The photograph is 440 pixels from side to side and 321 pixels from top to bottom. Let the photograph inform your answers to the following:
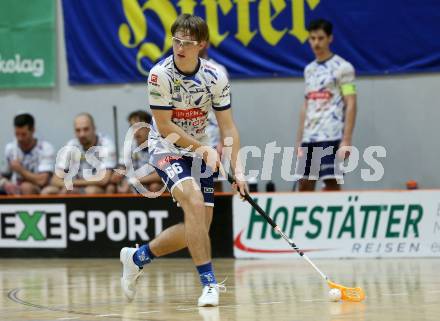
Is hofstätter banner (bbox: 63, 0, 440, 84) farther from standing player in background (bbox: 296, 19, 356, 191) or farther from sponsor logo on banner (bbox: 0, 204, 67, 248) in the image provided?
sponsor logo on banner (bbox: 0, 204, 67, 248)

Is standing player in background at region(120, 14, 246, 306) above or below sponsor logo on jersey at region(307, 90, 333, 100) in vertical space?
below

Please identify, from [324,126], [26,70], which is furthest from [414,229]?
[26,70]

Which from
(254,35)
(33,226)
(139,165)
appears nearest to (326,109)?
(254,35)

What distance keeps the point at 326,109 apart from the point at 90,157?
2.96m

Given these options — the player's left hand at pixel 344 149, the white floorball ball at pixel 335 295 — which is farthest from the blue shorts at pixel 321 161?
the white floorball ball at pixel 335 295

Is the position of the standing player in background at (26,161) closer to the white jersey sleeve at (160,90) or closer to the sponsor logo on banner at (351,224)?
the sponsor logo on banner at (351,224)

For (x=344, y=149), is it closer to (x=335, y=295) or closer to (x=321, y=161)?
(x=321, y=161)

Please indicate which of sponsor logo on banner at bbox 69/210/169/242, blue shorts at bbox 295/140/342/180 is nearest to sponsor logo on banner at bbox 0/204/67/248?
sponsor logo on banner at bbox 69/210/169/242

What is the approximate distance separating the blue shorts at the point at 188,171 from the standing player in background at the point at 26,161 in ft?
18.4

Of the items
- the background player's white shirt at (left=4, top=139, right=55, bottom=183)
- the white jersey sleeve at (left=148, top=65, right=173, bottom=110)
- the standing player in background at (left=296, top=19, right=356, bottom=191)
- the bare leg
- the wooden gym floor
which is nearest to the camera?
the wooden gym floor

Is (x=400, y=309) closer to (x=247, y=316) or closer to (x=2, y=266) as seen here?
(x=247, y=316)

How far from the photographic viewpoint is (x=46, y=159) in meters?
13.5

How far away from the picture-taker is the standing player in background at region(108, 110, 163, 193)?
41.5 feet

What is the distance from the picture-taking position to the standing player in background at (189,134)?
7684mm
